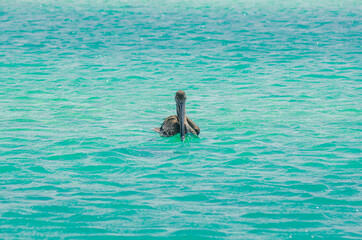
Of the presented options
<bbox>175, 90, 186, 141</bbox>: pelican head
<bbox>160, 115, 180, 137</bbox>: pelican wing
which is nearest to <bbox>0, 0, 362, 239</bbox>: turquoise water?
<bbox>160, 115, 180, 137</bbox>: pelican wing

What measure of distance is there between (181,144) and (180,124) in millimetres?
534

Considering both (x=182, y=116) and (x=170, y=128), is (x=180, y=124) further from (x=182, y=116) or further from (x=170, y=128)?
(x=170, y=128)

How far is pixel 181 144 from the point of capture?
14844 millimetres

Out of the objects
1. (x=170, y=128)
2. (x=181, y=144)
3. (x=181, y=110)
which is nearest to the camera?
(x=181, y=144)

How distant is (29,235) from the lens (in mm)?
9555

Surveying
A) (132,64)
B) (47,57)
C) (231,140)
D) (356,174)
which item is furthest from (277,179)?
(47,57)

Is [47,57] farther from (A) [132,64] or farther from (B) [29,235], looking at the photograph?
(B) [29,235]

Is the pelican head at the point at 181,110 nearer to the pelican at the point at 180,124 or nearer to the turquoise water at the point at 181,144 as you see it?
the pelican at the point at 180,124

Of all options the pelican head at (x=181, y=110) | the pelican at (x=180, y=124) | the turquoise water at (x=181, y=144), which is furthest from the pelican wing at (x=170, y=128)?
the pelican head at (x=181, y=110)

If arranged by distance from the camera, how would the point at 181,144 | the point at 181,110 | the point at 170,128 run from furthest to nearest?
1. the point at 170,128
2. the point at 181,110
3. the point at 181,144

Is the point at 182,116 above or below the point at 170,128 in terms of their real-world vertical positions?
above

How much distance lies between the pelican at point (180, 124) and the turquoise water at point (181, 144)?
27 centimetres

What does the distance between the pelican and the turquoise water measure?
273 mm

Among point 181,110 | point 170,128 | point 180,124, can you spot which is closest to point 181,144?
point 180,124
